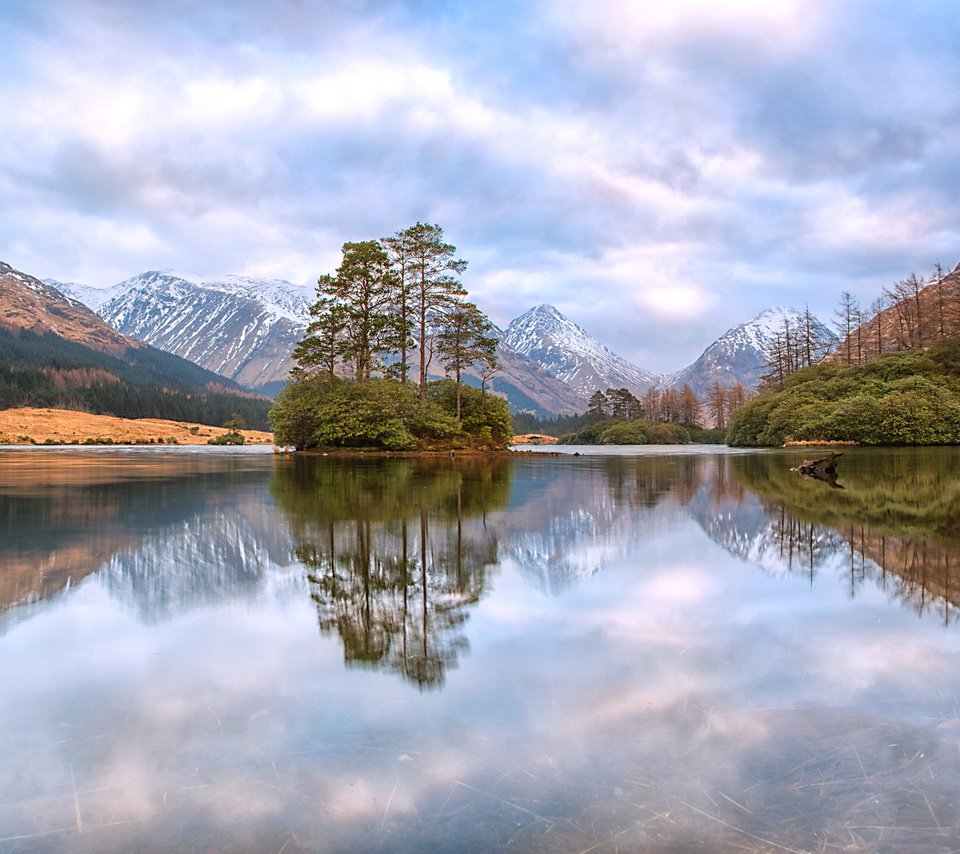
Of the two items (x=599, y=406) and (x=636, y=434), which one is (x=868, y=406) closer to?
(x=636, y=434)

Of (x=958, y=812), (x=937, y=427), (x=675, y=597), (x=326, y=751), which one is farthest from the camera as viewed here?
(x=937, y=427)

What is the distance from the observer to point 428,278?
44.8m

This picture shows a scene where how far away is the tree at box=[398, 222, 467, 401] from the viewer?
43.9 metres

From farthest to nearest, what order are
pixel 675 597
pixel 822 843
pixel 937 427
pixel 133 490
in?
pixel 937 427 → pixel 133 490 → pixel 675 597 → pixel 822 843

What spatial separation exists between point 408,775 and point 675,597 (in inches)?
162

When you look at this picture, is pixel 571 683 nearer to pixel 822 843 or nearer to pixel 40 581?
pixel 822 843

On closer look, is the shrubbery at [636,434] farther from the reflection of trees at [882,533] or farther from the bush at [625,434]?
the reflection of trees at [882,533]

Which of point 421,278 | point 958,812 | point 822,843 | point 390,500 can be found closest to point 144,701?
point 822,843

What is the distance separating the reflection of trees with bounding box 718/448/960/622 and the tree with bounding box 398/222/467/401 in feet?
97.3

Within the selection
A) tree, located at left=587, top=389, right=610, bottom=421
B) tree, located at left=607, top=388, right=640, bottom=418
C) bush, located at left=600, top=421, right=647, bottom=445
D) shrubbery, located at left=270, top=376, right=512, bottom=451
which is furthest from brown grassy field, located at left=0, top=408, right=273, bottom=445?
tree, located at left=587, top=389, right=610, bottom=421

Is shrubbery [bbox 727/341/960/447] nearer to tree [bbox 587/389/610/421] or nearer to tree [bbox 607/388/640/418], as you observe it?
tree [bbox 607/388/640/418]

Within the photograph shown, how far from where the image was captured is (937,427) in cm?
5716

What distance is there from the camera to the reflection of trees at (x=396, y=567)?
5.01 meters

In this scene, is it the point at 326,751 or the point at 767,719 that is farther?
the point at 767,719
